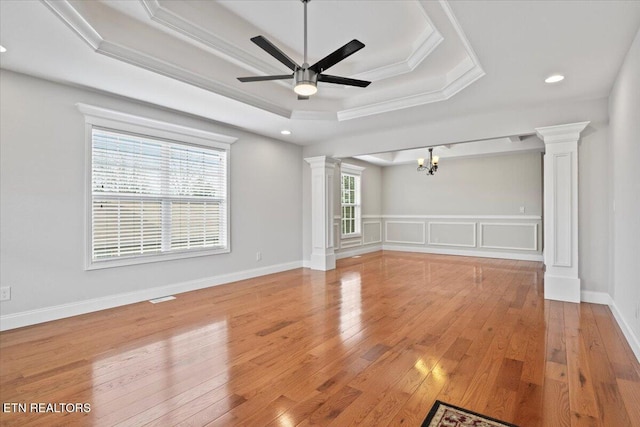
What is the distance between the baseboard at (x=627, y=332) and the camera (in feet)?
7.82

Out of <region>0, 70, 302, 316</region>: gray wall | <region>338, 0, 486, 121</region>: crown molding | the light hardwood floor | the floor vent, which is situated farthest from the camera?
the floor vent

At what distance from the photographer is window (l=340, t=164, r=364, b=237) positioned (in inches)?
308

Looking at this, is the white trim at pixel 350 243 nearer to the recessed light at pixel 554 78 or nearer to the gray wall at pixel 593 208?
the gray wall at pixel 593 208

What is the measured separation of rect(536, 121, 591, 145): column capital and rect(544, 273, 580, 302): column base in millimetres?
1679

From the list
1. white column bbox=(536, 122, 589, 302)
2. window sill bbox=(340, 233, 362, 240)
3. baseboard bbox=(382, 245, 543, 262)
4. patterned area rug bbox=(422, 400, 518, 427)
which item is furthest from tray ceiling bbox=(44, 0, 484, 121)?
baseboard bbox=(382, 245, 543, 262)

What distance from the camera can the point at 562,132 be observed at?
3883 mm

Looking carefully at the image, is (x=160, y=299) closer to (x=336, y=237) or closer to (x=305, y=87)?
(x=305, y=87)

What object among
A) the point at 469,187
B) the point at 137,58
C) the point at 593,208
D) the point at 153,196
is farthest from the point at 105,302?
the point at 469,187

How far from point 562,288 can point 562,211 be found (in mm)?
942

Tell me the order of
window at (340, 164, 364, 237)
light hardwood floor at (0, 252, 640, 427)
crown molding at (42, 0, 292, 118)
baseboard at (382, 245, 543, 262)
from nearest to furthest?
light hardwood floor at (0, 252, 640, 427) → crown molding at (42, 0, 292, 118) → baseboard at (382, 245, 543, 262) → window at (340, 164, 364, 237)

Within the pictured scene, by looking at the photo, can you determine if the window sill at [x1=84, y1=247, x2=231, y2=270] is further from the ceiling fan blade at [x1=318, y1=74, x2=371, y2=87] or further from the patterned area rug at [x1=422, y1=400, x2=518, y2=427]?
the patterned area rug at [x1=422, y1=400, x2=518, y2=427]

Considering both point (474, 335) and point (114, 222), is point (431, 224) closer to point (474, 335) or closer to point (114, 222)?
point (474, 335)

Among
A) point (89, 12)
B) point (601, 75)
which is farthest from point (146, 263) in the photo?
point (601, 75)

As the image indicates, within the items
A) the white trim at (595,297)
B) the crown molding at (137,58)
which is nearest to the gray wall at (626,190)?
the white trim at (595,297)
